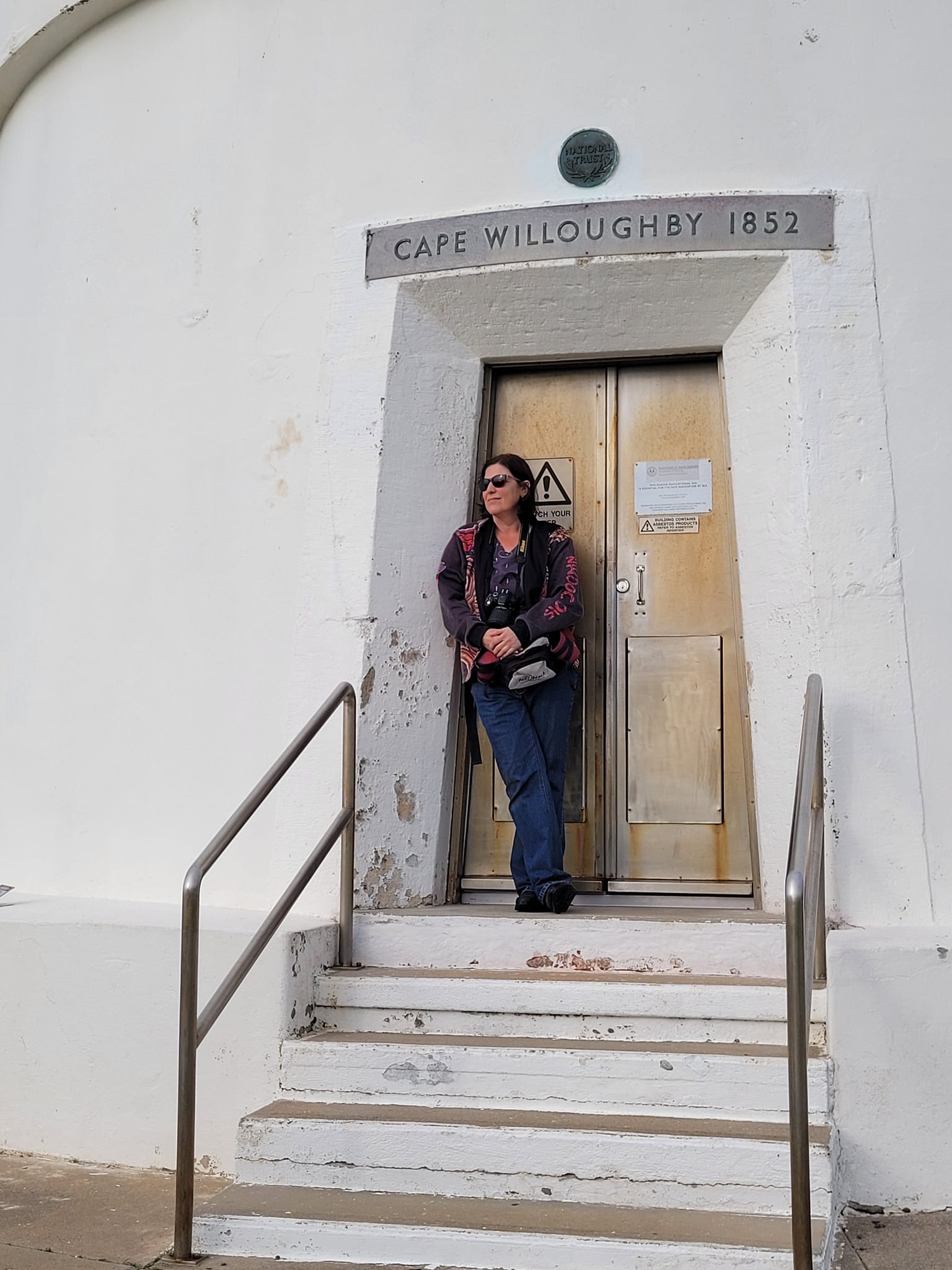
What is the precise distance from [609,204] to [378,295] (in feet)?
3.16

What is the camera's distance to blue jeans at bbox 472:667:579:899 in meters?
4.90

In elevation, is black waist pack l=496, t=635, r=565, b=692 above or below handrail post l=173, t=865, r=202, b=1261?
above

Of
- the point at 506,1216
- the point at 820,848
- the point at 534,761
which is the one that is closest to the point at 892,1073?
the point at 820,848

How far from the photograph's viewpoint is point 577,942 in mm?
4508

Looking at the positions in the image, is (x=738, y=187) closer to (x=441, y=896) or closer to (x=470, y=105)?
(x=470, y=105)

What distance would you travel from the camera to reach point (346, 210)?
5.34m

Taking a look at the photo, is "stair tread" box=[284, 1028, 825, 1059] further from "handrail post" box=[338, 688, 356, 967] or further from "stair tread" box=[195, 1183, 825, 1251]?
"stair tread" box=[195, 1183, 825, 1251]

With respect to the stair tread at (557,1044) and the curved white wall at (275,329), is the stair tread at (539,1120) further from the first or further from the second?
the curved white wall at (275,329)

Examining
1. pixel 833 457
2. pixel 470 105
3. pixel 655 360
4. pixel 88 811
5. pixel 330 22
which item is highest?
pixel 330 22

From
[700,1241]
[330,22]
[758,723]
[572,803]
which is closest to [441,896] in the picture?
[572,803]

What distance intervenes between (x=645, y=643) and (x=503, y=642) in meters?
0.82

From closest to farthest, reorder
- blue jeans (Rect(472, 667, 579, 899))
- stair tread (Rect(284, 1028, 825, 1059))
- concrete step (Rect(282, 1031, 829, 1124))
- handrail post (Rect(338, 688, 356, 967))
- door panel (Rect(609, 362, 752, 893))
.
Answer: concrete step (Rect(282, 1031, 829, 1124)) → stair tread (Rect(284, 1028, 825, 1059)) → handrail post (Rect(338, 688, 356, 967)) → blue jeans (Rect(472, 667, 579, 899)) → door panel (Rect(609, 362, 752, 893))

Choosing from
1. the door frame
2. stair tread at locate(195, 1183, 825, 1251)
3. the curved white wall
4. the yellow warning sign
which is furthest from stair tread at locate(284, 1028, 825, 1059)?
the yellow warning sign

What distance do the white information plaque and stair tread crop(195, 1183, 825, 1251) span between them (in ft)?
9.50
